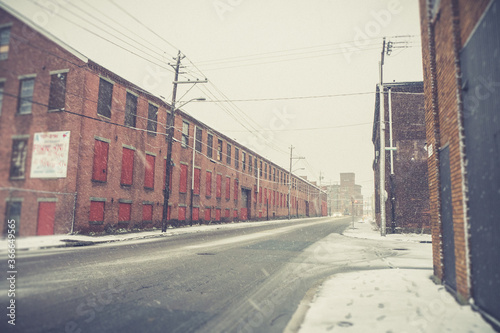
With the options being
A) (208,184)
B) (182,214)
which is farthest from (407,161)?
(208,184)

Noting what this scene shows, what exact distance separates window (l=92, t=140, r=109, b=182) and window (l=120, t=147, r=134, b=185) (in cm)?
174

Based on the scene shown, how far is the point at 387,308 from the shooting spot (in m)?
4.34

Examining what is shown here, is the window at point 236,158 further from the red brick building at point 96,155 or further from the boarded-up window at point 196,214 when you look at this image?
the boarded-up window at point 196,214

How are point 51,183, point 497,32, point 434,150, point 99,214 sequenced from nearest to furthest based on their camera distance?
1. point 497,32
2. point 51,183
3. point 434,150
4. point 99,214

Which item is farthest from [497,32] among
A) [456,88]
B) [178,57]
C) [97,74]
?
[178,57]

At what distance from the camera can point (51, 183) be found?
4680mm

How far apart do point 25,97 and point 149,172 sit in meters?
20.0

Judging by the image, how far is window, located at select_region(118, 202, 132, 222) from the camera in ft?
66.1

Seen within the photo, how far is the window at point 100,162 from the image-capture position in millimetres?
17609

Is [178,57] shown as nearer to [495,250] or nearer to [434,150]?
[434,150]

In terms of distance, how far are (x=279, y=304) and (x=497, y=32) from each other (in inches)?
179

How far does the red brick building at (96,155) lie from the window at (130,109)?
0.07 meters

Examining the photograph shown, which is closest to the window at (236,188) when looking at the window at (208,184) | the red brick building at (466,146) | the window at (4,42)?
the window at (208,184)

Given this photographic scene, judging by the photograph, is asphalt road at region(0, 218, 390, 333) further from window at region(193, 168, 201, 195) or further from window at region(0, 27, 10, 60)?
window at region(193, 168, 201, 195)
